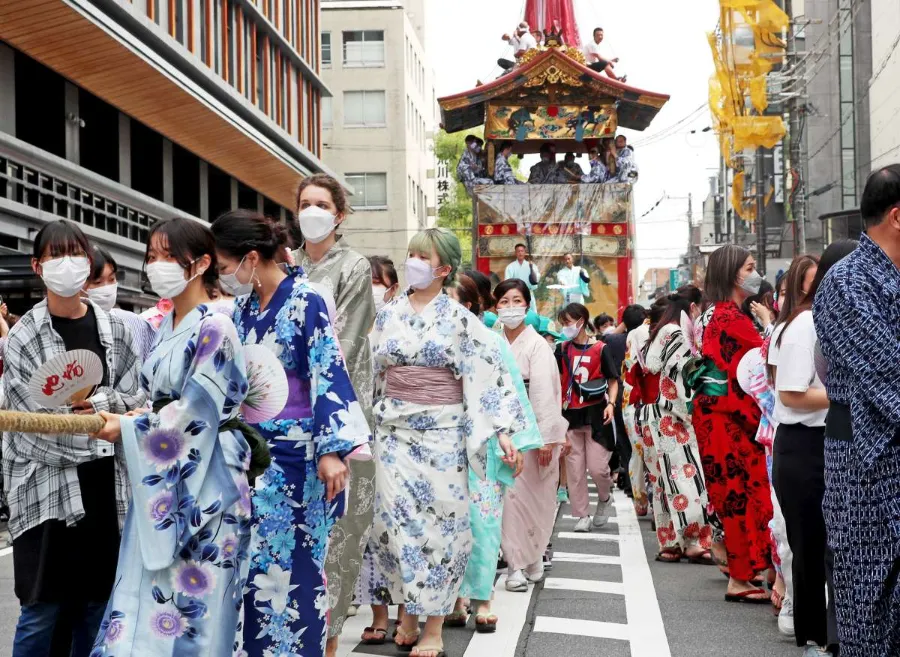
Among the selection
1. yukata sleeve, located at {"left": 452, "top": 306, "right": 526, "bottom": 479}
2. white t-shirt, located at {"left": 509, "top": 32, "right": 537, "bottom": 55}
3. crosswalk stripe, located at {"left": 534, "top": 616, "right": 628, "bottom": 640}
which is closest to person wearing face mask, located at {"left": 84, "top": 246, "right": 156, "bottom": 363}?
yukata sleeve, located at {"left": 452, "top": 306, "right": 526, "bottom": 479}

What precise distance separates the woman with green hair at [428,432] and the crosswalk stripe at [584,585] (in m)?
1.69

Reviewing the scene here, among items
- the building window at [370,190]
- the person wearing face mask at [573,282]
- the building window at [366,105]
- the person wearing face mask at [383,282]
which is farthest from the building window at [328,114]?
the person wearing face mask at [383,282]

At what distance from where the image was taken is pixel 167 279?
12.9 ft

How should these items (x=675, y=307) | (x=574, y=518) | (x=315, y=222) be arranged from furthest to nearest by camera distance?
(x=574, y=518), (x=675, y=307), (x=315, y=222)

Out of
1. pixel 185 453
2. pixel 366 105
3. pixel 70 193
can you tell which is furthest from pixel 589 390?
pixel 366 105

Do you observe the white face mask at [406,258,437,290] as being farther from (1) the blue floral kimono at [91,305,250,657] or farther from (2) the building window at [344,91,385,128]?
(2) the building window at [344,91,385,128]

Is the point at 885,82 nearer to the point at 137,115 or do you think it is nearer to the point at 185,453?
the point at 137,115

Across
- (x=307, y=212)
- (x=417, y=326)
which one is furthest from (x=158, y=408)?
(x=417, y=326)

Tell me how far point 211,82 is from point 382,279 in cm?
1960

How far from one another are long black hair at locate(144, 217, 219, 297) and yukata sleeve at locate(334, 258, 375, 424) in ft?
4.78

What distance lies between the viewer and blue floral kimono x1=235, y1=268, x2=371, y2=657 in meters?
4.18

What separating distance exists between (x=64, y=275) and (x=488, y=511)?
9.34ft

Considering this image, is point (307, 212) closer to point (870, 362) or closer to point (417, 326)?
point (417, 326)

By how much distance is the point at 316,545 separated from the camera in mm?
4305
